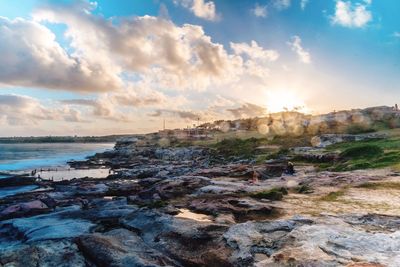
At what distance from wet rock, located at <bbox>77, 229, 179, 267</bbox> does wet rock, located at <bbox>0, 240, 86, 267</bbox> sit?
0.43 meters

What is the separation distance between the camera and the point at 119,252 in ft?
44.1

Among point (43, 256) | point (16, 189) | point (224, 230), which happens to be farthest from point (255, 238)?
point (16, 189)

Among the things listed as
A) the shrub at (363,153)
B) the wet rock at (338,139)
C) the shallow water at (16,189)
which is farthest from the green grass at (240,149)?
the shallow water at (16,189)

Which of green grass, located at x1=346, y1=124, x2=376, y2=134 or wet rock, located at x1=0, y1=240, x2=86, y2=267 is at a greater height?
green grass, located at x1=346, y1=124, x2=376, y2=134

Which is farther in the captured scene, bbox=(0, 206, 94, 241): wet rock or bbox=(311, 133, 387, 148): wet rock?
bbox=(311, 133, 387, 148): wet rock

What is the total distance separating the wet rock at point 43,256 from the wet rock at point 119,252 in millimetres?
426

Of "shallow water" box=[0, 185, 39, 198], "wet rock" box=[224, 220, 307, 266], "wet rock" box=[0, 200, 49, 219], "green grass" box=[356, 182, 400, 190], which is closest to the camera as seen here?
"wet rock" box=[224, 220, 307, 266]

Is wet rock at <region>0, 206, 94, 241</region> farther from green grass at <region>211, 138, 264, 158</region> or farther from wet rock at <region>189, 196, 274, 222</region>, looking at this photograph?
green grass at <region>211, 138, 264, 158</region>

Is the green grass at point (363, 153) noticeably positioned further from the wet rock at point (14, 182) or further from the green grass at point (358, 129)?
the green grass at point (358, 129)

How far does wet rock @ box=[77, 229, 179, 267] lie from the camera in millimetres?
12789

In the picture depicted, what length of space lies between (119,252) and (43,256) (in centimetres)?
274

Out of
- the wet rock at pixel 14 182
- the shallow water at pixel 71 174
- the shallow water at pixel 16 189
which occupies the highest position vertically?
the wet rock at pixel 14 182

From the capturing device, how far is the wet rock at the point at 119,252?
504 inches

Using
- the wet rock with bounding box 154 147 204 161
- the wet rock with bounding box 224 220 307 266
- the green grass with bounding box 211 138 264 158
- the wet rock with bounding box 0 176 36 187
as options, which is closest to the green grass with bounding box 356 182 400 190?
the wet rock with bounding box 224 220 307 266
